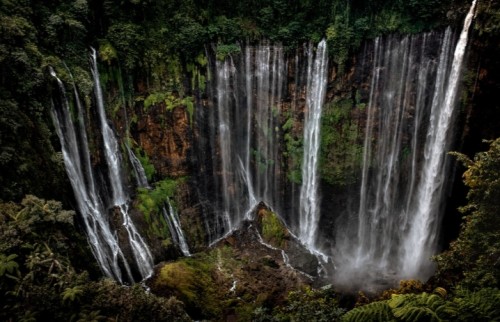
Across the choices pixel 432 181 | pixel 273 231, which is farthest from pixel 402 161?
pixel 273 231

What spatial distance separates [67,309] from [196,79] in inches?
454

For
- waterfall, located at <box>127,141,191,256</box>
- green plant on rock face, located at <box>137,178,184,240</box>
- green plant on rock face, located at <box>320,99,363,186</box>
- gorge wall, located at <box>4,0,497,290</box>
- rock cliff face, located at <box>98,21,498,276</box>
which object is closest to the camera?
gorge wall, located at <box>4,0,497,290</box>

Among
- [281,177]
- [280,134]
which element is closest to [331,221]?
[281,177]

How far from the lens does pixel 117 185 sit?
14.6 metres

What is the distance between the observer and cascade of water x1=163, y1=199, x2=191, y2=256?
50.9ft

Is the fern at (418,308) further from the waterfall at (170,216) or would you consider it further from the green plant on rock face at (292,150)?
the green plant on rock face at (292,150)

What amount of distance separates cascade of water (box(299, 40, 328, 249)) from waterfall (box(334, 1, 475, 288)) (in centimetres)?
142

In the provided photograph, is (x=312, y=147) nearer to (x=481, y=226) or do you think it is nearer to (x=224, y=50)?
(x=224, y=50)

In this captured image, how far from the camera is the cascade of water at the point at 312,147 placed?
16.5 m

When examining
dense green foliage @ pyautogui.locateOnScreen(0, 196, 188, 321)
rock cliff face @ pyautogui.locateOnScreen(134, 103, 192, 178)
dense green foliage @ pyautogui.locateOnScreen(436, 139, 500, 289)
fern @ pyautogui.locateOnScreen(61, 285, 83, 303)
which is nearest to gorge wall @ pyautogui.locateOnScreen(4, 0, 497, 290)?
rock cliff face @ pyautogui.locateOnScreen(134, 103, 192, 178)

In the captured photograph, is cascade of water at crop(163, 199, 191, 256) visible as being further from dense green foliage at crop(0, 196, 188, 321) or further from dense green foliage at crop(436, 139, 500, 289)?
dense green foliage at crop(436, 139, 500, 289)

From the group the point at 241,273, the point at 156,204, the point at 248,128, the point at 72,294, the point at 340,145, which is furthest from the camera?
the point at 248,128

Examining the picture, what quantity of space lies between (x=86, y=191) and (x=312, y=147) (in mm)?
9887

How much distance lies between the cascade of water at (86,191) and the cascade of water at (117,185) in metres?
0.61
